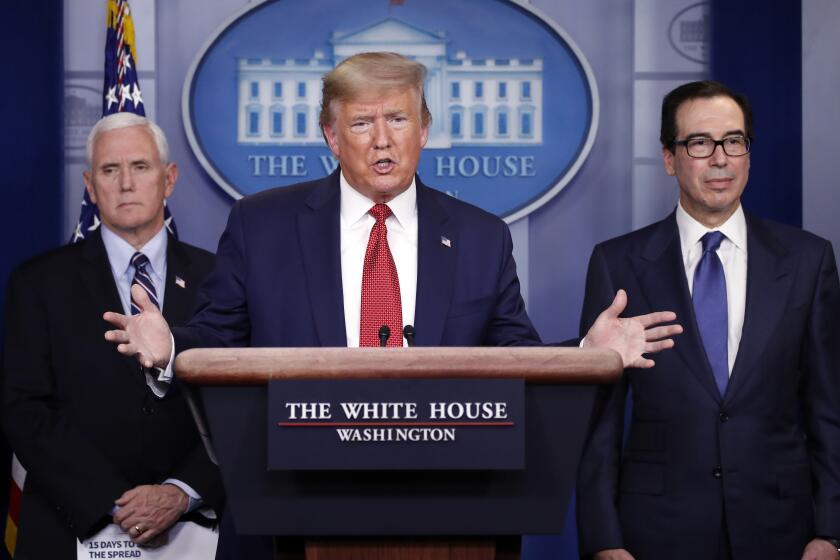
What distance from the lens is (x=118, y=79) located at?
11.7 ft

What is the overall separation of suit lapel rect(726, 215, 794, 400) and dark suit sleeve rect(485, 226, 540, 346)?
670mm

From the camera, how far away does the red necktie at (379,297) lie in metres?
2.04

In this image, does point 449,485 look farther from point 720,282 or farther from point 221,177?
point 221,177

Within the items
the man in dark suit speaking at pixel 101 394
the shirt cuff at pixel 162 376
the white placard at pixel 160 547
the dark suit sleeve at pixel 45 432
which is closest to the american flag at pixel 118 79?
the man in dark suit speaking at pixel 101 394

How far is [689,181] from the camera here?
9.18 feet

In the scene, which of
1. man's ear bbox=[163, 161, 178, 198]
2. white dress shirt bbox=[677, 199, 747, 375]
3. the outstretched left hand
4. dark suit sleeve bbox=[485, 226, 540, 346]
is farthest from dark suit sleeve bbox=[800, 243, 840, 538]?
man's ear bbox=[163, 161, 178, 198]

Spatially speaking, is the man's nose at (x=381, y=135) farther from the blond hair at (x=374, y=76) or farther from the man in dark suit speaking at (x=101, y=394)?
the man in dark suit speaking at (x=101, y=394)

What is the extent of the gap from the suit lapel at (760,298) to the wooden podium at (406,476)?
124 cm

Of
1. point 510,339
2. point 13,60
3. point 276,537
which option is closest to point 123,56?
point 13,60

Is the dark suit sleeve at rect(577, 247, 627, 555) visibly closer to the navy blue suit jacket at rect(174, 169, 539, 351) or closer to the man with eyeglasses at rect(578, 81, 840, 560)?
the man with eyeglasses at rect(578, 81, 840, 560)

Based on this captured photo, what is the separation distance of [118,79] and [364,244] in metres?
1.74

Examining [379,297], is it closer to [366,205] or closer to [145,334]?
[366,205]

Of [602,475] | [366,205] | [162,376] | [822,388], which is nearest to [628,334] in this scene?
[366,205]

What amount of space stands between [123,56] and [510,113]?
128 cm
